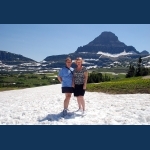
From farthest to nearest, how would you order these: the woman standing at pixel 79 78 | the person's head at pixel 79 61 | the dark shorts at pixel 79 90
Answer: the dark shorts at pixel 79 90
the woman standing at pixel 79 78
the person's head at pixel 79 61

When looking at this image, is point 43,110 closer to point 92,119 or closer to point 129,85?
point 92,119

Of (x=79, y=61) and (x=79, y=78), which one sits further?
(x=79, y=78)

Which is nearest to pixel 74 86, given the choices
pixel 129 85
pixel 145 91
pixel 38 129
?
pixel 38 129

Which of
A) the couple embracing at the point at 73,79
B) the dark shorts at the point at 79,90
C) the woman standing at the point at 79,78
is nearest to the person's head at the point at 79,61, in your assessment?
the woman standing at the point at 79,78

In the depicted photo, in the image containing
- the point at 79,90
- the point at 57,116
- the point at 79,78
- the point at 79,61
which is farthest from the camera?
the point at 57,116

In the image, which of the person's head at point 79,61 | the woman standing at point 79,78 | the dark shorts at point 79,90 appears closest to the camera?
the person's head at point 79,61

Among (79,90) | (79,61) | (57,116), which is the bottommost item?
(57,116)

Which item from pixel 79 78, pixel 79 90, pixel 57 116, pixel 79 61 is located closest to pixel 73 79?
pixel 79 78

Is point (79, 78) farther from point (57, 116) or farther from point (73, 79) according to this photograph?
point (57, 116)

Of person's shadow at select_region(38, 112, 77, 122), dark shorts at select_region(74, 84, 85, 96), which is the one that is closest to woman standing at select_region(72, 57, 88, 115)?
dark shorts at select_region(74, 84, 85, 96)

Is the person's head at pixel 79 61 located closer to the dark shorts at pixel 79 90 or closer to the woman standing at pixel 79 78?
the woman standing at pixel 79 78

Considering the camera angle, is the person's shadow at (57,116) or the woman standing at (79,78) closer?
the person's shadow at (57,116)

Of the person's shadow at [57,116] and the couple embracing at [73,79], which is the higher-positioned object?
the couple embracing at [73,79]

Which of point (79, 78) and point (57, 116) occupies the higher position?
point (79, 78)
